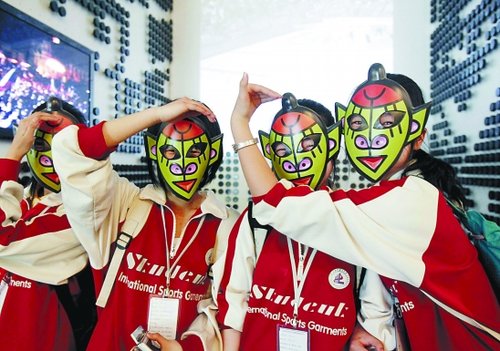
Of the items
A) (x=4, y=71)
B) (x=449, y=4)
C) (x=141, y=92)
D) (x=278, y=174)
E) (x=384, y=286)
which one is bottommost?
(x=384, y=286)

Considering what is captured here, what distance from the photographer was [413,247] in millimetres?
929

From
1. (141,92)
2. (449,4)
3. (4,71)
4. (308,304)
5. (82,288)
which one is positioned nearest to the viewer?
(308,304)

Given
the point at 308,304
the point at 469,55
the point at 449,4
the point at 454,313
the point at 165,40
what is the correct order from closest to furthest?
the point at 454,313 → the point at 308,304 → the point at 469,55 → the point at 449,4 → the point at 165,40

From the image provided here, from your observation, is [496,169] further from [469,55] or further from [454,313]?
[454,313]

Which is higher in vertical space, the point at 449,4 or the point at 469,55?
the point at 449,4

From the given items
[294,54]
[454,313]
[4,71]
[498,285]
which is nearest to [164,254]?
[454,313]

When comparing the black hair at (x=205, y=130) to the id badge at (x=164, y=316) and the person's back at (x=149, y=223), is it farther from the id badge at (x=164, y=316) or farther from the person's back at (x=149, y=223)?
the id badge at (x=164, y=316)

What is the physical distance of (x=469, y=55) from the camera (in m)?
2.31

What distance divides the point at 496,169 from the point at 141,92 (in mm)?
2484

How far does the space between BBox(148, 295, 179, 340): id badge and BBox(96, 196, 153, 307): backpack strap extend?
0.15 m

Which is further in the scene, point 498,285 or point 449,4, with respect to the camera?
point 449,4

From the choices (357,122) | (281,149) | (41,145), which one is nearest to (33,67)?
(41,145)

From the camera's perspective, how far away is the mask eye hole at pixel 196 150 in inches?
50.9

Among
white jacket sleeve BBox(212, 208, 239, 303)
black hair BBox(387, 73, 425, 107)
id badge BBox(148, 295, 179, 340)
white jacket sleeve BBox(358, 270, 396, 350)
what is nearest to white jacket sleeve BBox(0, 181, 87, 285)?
id badge BBox(148, 295, 179, 340)
